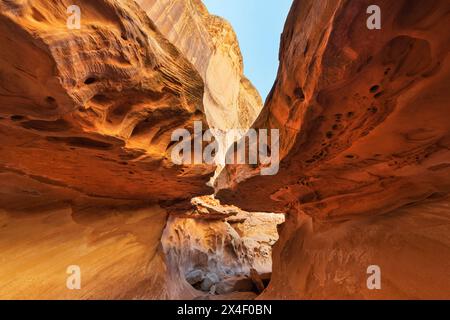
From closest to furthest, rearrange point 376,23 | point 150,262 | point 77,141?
point 376,23 < point 77,141 < point 150,262

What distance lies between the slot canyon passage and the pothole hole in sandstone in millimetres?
1562

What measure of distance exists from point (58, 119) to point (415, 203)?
177 inches

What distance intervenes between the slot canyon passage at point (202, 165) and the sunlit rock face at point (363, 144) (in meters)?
0.02

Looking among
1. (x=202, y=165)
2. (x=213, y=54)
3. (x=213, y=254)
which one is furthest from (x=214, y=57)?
(x=202, y=165)

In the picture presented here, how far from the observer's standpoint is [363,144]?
2670 millimetres

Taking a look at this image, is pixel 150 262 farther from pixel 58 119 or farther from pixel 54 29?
pixel 54 29

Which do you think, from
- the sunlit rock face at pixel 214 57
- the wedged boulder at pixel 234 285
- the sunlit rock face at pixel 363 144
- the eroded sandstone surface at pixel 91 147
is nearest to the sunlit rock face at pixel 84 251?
the eroded sandstone surface at pixel 91 147

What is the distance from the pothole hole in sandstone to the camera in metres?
6.93

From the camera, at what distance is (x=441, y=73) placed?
1.81 meters

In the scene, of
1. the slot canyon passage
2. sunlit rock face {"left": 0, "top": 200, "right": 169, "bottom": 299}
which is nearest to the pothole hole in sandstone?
sunlit rock face {"left": 0, "top": 200, "right": 169, "bottom": 299}

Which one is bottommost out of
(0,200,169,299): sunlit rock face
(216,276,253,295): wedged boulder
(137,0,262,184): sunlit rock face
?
(216,276,253,295): wedged boulder

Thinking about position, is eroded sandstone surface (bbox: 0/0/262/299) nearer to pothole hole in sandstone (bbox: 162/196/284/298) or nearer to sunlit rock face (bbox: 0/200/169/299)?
sunlit rock face (bbox: 0/200/169/299)

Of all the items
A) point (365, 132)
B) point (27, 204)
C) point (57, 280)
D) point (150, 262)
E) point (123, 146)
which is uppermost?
point (365, 132)

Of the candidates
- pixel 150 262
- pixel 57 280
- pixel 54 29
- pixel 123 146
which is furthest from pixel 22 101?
pixel 150 262
